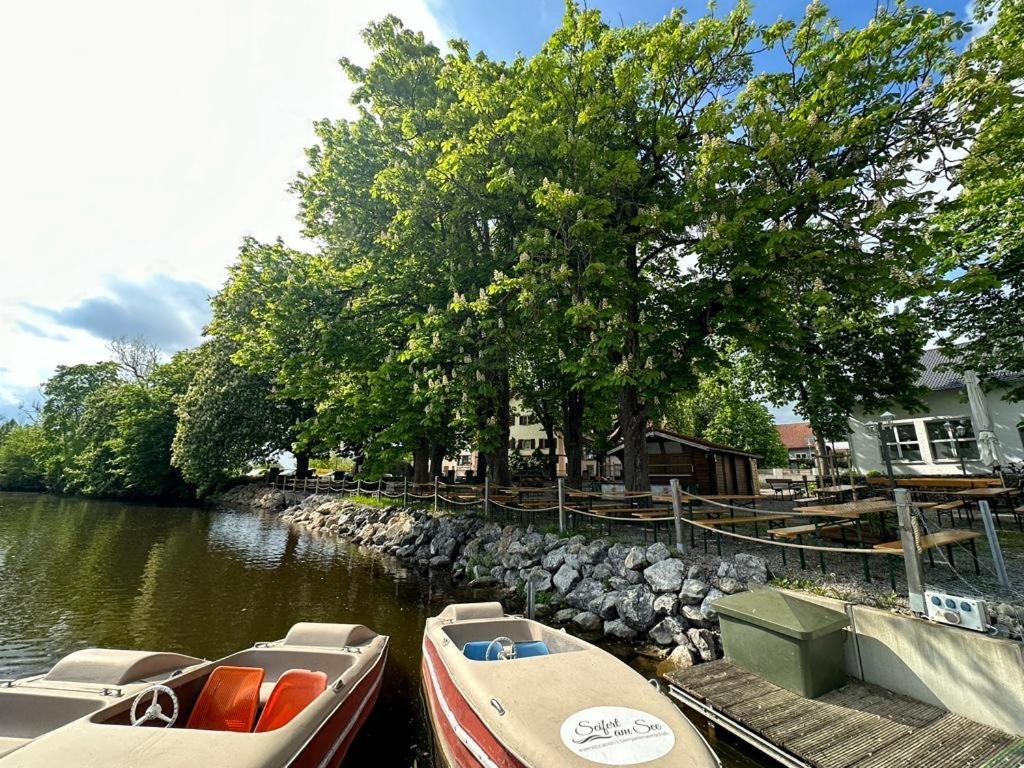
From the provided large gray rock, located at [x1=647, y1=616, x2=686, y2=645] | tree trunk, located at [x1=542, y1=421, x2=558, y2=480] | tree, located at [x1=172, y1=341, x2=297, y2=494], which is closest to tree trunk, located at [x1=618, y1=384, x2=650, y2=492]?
large gray rock, located at [x1=647, y1=616, x2=686, y2=645]

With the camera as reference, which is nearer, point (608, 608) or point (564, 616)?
point (608, 608)

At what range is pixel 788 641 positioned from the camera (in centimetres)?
500

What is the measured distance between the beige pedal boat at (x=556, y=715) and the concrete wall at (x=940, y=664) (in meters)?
3.29

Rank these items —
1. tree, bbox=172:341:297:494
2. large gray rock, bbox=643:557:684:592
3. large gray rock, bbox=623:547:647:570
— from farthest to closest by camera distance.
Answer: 1. tree, bbox=172:341:297:494
2. large gray rock, bbox=623:547:647:570
3. large gray rock, bbox=643:557:684:592

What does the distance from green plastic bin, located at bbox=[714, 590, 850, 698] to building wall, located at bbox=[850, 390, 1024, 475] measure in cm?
1968

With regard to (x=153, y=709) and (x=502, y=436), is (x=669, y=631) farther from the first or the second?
(x=502, y=436)

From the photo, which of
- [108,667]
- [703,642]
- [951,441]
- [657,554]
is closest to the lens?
[108,667]

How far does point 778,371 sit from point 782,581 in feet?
21.8

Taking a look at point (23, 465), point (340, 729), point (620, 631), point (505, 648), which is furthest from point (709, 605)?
point (23, 465)

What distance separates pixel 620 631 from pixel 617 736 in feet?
16.5

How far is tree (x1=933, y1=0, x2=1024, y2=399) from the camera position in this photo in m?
8.66

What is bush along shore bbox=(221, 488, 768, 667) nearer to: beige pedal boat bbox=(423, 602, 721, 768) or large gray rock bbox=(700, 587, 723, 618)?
large gray rock bbox=(700, 587, 723, 618)

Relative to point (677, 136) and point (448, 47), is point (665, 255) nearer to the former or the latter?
point (677, 136)

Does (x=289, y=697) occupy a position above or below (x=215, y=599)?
above
